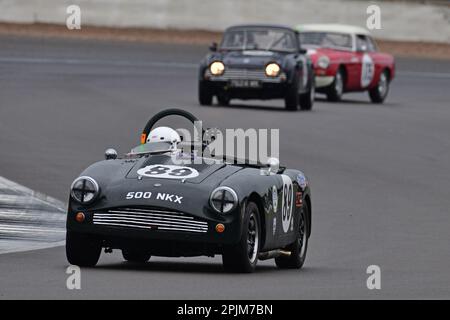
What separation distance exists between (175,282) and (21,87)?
1740 cm

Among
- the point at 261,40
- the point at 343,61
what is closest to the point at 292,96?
the point at 261,40

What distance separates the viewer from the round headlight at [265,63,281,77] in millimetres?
24281

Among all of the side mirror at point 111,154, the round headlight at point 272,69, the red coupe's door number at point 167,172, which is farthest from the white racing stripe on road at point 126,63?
the red coupe's door number at point 167,172

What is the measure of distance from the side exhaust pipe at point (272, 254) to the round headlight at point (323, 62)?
16.5 metres

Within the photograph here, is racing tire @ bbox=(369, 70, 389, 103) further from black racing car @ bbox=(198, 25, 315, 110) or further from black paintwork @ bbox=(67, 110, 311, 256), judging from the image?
black paintwork @ bbox=(67, 110, 311, 256)

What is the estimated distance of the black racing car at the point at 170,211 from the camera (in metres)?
9.73

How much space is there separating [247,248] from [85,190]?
1.12m

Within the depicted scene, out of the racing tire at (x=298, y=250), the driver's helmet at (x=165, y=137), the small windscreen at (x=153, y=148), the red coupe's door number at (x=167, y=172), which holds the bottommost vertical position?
the racing tire at (x=298, y=250)

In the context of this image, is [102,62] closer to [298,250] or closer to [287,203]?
[298,250]

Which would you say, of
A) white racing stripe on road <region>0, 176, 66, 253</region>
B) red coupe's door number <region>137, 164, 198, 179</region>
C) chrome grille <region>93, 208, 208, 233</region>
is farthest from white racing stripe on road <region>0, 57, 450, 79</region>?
chrome grille <region>93, 208, 208, 233</region>

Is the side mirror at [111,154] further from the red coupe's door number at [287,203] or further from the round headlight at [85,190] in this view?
the red coupe's door number at [287,203]

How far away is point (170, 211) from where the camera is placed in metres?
9.75

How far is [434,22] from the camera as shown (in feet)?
137

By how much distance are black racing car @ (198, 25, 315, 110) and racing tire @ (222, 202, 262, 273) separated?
14147 mm
